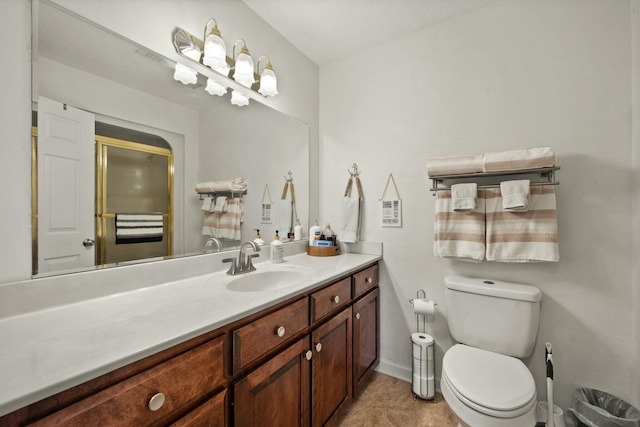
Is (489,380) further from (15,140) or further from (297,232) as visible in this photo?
(15,140)

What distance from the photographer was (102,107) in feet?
3.52

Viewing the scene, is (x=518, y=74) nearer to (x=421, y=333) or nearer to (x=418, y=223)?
(x=418, y=223)

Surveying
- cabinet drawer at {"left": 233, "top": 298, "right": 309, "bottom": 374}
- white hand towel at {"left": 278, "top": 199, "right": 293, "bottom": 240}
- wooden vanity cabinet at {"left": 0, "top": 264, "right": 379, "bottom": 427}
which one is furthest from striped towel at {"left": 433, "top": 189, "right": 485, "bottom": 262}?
white hand towel at {"left": 278, "top": 199, "right": 293, "bottom": 240}

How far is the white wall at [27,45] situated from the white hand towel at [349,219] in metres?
1.11

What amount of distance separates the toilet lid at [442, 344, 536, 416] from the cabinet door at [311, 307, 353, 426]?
519 mm

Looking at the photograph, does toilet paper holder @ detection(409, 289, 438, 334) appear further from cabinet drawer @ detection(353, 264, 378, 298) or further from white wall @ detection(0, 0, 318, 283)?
white wall @ detection(0, 0, 318, 283)

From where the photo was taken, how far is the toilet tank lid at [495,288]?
1.39 meters

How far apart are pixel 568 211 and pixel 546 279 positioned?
39 centimetres

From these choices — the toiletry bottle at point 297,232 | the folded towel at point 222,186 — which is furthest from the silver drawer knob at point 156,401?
the toiletry bottle at point 297,232

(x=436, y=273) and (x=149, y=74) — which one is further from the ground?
(x=149, y=74)

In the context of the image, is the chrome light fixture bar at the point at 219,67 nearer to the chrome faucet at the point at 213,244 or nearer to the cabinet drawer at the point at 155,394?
the chrome faucet at the point at 213,244

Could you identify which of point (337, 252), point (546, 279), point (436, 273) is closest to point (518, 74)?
point (546, 279)

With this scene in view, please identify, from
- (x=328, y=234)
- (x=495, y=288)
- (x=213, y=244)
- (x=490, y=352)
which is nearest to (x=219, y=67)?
(x=213, y=244)

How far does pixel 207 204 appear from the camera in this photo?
57.2 inches
